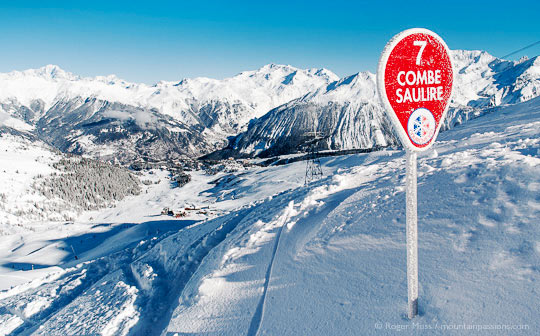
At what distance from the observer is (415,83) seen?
9.89 feet

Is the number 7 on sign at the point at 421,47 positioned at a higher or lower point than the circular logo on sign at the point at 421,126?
higher

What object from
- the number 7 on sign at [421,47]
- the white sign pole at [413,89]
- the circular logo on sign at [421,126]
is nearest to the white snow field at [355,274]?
the white sign pole at [413,89]

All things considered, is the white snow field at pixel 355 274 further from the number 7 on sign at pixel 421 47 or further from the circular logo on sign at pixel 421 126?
the number 7 on sign at pixel 421 47

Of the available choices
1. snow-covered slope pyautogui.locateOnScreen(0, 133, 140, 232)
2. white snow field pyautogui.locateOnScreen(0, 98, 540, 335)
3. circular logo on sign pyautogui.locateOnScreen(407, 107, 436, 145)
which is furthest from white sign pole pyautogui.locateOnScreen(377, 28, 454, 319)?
snow-covered slope pyautogui.locateOnScreen(0, 133, 140, 232)

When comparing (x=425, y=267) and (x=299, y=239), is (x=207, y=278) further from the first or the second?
(x=425, y=267)

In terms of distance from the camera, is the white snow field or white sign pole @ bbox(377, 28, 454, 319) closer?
white sign pole @ bbox(377, 28, 454, 319)

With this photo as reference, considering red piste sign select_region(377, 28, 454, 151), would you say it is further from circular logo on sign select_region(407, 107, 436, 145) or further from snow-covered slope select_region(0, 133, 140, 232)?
snow-covered slope select_region(0, 133, 140, 232)

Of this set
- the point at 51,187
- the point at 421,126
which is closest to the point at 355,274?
the point at 421,126

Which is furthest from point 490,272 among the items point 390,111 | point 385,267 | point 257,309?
point 257,309

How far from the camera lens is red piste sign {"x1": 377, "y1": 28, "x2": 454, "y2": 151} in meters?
2.90

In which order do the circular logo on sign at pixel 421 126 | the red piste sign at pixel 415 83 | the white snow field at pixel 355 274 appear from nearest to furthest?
1. the red piste sign at pixel 415 83
2. the circular logo on sign at pixel 421 126
3. the white snow field at pixel 355 274

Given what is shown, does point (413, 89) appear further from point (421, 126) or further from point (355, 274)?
point (355, 274)

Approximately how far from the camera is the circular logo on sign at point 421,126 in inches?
120

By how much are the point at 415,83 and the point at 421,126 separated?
46cm
